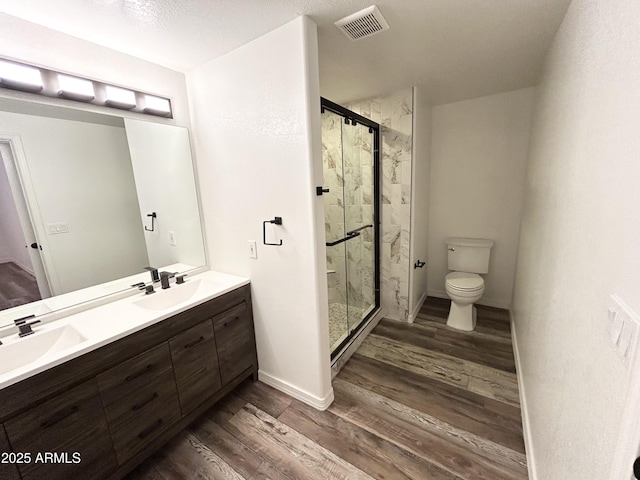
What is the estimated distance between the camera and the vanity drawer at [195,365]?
5.24ft

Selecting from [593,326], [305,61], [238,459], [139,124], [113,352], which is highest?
[305,61]

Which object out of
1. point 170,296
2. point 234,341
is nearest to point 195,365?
point 234,341

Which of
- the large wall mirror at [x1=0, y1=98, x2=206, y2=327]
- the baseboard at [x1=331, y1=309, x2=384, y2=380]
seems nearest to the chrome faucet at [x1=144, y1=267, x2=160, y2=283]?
the large wall mirror at [x1=0, y1=98, x2=206, y2=327]

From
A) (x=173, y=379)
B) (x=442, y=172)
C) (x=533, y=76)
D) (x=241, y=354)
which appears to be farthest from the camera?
(x=442, y=172)

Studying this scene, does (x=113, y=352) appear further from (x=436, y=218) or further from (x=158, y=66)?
(x=436, y=218)

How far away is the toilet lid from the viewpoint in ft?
8.67

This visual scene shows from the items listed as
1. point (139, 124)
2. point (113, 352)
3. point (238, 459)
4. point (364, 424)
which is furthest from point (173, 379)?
point (139, 124)

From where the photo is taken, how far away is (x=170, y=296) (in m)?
1.91

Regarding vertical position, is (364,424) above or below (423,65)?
below

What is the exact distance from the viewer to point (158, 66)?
191 centimetres

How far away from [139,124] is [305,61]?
127 cm

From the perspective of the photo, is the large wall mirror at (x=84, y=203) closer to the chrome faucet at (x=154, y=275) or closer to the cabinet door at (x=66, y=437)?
the chrome faucet at (x=154, y=275)

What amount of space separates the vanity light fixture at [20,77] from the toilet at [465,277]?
3.40 meters

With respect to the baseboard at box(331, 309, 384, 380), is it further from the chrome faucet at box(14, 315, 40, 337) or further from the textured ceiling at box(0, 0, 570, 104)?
the textured ceiling at box(0, 0, 570, 104)
